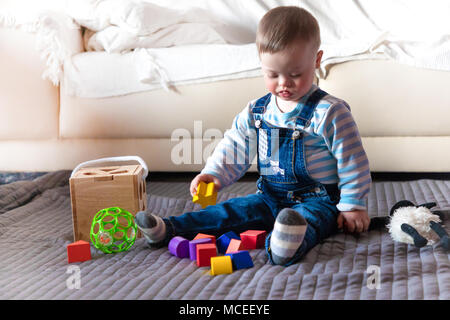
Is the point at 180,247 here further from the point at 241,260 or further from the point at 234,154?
the point at 234,154

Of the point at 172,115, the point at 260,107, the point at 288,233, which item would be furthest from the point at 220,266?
the point at 172,115

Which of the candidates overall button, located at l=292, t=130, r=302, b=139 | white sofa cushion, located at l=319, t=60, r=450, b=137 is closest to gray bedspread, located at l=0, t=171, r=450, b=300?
overall button, located at l=292, t=130, r=302, b=139

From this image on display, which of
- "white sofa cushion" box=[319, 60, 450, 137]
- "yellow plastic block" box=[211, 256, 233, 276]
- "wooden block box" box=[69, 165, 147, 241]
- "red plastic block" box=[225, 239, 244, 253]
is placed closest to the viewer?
"yellow plastic block" box=[211, 256, 233, 276]

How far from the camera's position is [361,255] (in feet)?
3.18

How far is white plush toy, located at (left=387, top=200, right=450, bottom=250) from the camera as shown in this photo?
3.19 ft

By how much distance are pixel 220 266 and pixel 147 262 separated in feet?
0.56

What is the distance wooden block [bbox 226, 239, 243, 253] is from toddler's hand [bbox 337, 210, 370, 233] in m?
0.23

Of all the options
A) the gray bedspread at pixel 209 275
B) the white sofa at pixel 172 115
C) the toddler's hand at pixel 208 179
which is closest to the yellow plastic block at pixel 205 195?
the toddler's hand at pixel 208 179

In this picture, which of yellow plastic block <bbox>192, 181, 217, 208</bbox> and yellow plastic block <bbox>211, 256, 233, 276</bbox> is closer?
yellow plastic block <bbox>211, 256, 233, 276</bbox>

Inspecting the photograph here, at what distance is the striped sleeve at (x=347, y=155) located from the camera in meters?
1.05

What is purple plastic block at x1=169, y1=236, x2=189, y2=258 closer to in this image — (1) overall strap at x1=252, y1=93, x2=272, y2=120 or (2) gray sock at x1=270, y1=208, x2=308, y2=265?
(2) gray sock at x1=270, y1=208, x2=308, y2=265

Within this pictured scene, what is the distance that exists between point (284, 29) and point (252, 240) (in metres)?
0.44

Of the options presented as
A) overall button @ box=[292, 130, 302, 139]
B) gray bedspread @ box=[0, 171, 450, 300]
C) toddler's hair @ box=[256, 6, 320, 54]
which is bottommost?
gray bedspread @ box=[0, 171, 450, 300]

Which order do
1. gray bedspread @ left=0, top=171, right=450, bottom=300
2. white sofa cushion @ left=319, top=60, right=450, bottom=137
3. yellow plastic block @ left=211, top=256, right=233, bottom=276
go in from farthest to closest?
white sofa cushion @ left=319, top=60, right=450, bottom=137, yellow plastic block @ left=211, top=256, right=233, bottom=276, gray bedspread @ left=0, top=171, right=450, bottom=300
